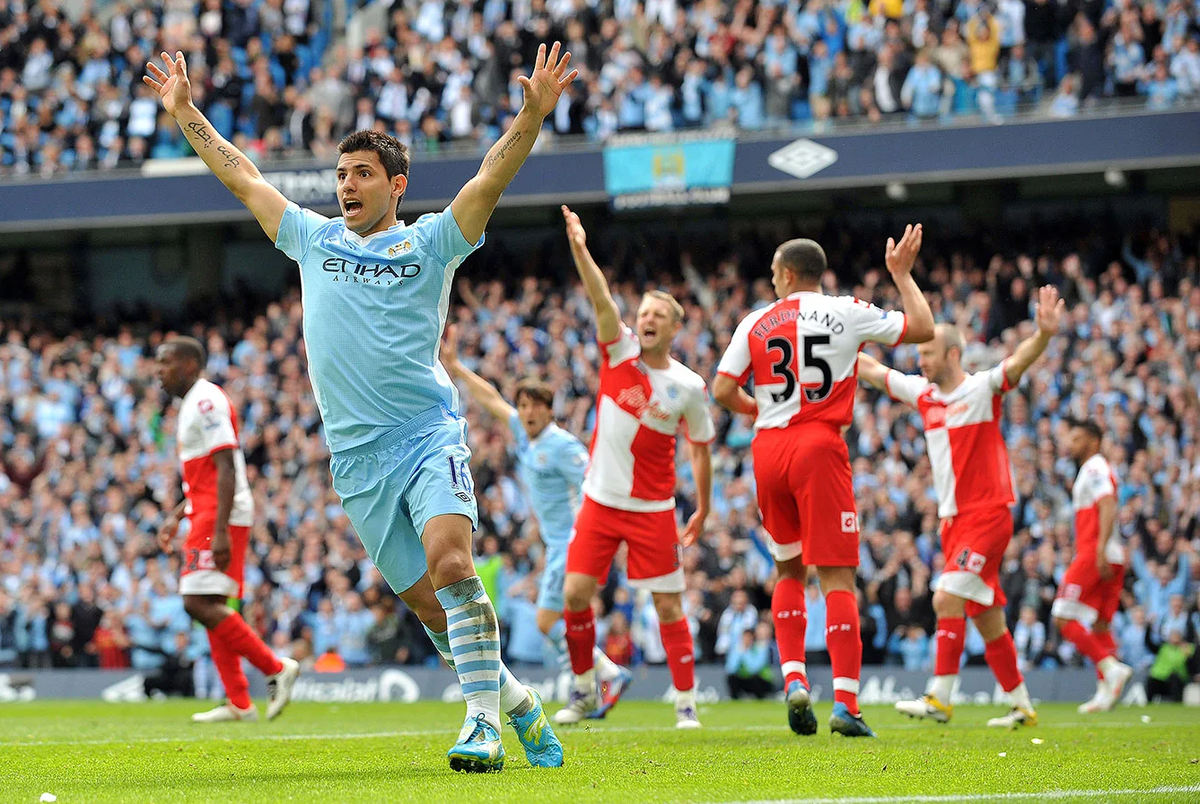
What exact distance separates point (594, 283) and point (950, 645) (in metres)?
3.52

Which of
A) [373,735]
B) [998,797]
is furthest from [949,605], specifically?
[998,797]

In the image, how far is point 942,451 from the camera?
10.6m

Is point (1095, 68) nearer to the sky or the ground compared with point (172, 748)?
nearer to the sky

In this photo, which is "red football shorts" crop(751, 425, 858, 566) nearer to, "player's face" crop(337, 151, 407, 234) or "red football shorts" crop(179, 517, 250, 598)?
"player's face" crop(337, 151, 407, 234)

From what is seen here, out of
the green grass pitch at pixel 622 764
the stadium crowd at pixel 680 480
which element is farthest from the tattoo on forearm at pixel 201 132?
the stadium crowd at pixel 680 480

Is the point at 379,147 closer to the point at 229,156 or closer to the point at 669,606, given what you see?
the point at 229,156

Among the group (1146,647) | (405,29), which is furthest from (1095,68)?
(405,29)

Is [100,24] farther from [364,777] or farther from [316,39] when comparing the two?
[364,777]

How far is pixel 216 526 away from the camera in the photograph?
1046cm

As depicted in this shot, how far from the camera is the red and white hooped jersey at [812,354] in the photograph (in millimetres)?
8680

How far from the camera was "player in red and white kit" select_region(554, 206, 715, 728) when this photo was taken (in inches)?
391

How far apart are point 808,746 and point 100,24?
85.8ft

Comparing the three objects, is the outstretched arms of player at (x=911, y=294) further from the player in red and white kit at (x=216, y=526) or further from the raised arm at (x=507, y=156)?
the player in red and white kit at (x=216, y=526)

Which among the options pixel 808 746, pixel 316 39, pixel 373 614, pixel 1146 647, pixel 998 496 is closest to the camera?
pixel 808 746
